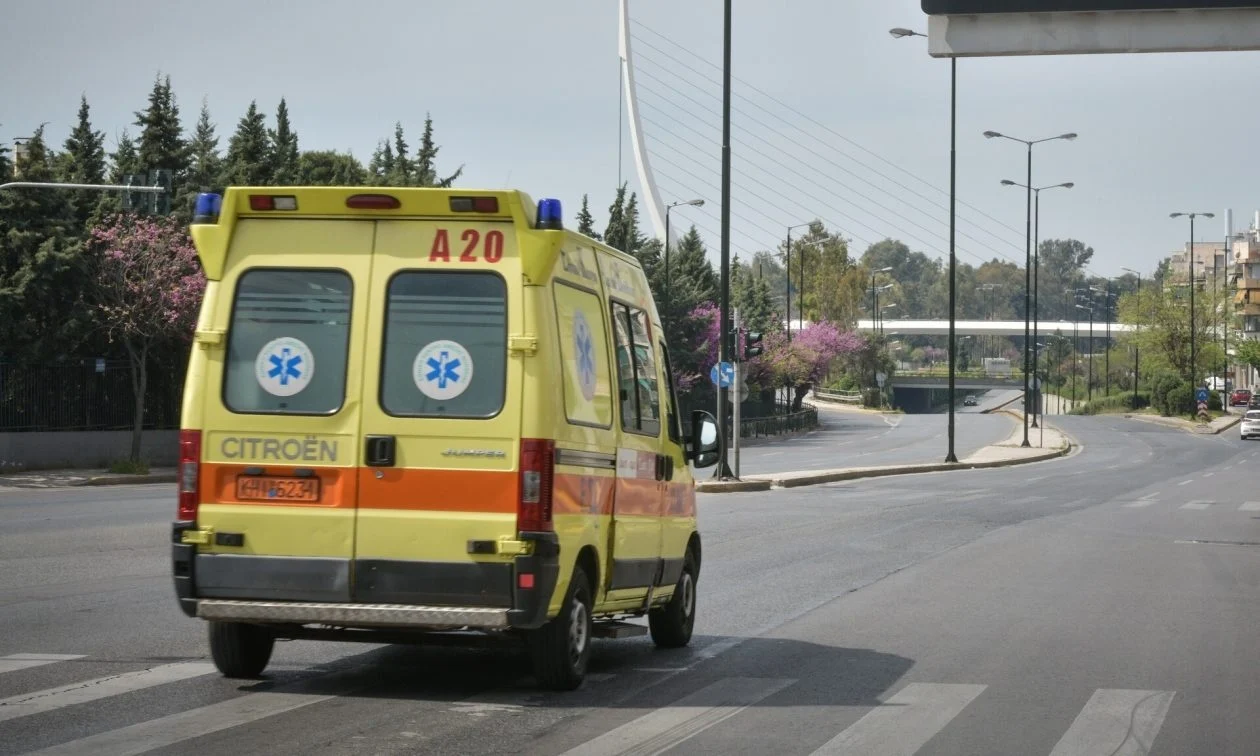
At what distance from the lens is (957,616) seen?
13516mm

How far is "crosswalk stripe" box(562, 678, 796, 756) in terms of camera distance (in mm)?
7633

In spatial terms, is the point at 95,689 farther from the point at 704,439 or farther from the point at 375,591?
the point at 704,439

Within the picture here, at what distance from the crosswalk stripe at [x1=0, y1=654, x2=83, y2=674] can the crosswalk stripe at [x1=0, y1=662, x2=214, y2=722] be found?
637 millimetres

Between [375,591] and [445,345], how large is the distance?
4.22 ft

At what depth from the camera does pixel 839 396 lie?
134m

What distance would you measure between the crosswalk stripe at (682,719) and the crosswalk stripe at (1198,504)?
81.3 ft

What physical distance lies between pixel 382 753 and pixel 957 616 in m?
7.14

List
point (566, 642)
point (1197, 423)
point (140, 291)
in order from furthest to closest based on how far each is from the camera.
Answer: point (1197, 423), point (140, 291), point (566, 642)

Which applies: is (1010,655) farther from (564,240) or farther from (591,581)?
(564,240)

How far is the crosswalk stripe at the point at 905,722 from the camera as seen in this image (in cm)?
777

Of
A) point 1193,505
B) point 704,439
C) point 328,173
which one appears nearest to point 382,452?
point 704,439

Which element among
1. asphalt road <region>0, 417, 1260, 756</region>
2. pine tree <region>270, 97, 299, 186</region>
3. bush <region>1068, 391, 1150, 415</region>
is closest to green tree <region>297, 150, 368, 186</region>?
pine tree <region>270, 97, 299, 186</region>

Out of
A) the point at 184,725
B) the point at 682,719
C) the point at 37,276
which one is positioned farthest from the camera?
the point at 37,276

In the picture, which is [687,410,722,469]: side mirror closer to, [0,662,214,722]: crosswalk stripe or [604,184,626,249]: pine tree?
[0,662,214,722]: crosswalk stripe
